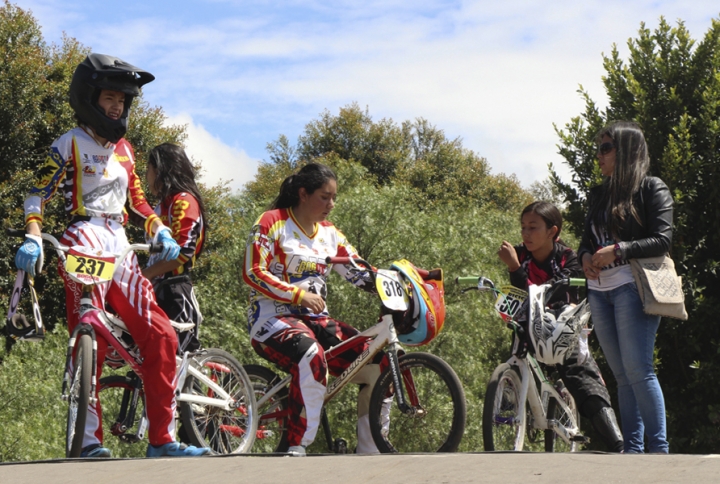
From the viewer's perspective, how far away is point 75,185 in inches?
206

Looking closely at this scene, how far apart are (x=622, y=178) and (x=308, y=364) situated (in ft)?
6.99

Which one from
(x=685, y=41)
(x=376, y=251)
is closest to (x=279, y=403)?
(x=685, y=41)

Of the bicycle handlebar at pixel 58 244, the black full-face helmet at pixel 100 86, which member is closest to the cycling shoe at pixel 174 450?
the bicycle handlebar at pixel 58 244

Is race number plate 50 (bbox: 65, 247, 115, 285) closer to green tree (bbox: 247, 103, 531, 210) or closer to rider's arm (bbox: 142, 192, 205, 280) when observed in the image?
rider's arm (bbox: 142, 192, 205, 280)

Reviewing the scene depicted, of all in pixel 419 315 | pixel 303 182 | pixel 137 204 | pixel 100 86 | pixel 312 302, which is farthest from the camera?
pixel 303 182

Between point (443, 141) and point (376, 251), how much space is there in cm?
3246

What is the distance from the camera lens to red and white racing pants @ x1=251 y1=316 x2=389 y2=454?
5867 millimetres

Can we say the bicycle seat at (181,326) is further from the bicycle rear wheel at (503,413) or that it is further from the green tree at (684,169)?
the green tree at (684,169)

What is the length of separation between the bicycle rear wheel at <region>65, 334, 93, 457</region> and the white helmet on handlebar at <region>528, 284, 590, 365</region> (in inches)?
102

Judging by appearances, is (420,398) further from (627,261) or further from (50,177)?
(50,177)

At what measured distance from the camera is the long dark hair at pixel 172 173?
631cm

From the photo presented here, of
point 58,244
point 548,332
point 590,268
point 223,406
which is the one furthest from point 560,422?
point 58,244

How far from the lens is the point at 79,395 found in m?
4.85

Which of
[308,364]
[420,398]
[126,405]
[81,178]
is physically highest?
[81,178]
